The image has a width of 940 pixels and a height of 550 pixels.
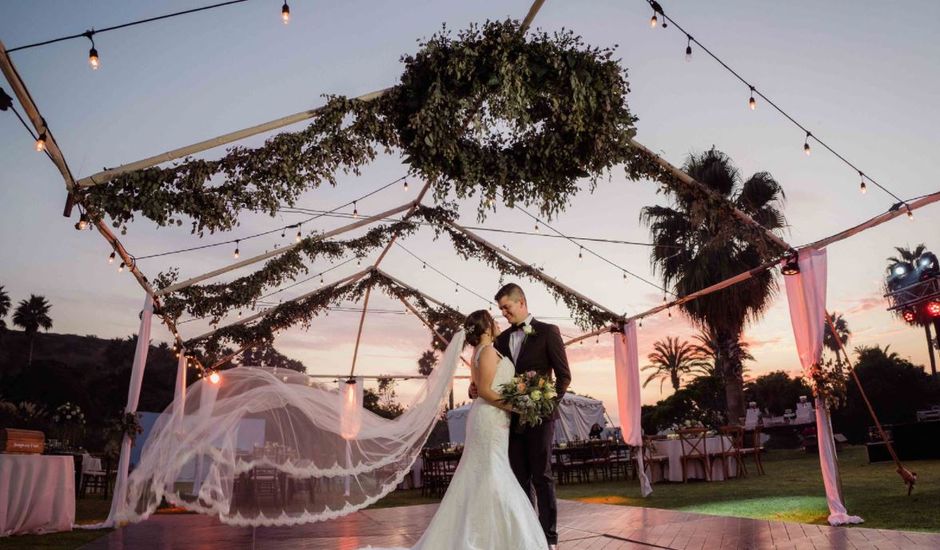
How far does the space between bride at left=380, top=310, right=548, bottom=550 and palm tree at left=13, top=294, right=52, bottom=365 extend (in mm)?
56695

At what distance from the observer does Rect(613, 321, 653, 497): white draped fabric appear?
11789mm

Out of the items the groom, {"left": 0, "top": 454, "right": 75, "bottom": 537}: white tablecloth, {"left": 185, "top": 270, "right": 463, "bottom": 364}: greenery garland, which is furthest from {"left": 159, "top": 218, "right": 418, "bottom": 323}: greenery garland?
the groom

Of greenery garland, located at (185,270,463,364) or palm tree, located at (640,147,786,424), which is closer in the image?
greenery garland, located at (185,270,463,364)

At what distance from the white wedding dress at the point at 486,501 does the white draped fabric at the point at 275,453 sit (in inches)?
72.1

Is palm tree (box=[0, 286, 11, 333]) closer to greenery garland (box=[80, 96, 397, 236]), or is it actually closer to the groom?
greenery garland (box=[80, 96, 397, 236])

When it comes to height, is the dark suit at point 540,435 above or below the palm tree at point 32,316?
below

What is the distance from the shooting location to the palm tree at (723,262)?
17.8 metres

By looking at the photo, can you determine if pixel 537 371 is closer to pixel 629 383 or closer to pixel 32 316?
pixel 629 383

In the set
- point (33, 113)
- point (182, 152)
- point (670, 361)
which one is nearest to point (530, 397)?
point (182, 152)

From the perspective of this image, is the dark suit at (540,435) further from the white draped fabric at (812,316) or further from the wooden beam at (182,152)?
the white draped fabric at (812,316)

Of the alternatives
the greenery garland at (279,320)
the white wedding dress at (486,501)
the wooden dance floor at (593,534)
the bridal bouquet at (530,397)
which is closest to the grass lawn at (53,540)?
the wooden dance floor at (593,534)

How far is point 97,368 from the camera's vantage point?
138 ft

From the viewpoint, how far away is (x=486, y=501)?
13.9ft

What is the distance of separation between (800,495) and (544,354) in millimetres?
6521
